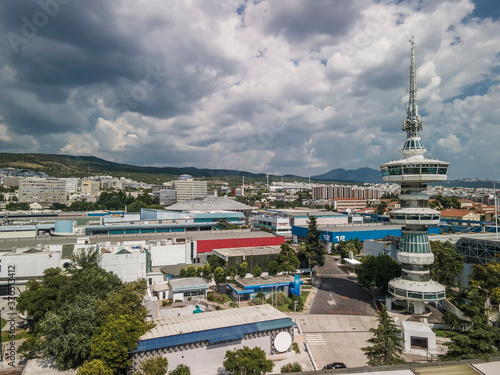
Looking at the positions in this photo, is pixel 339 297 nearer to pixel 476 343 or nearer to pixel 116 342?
pixel 476 343

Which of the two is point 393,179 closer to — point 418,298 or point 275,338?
point 418,298

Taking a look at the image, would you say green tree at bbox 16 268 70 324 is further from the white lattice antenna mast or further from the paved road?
the white lattice antenna mast

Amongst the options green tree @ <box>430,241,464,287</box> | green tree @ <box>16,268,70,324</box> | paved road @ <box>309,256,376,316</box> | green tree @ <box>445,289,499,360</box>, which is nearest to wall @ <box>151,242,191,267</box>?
green tree @ <box>16,268,70,324</box>

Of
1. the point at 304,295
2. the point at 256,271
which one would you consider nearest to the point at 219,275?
the point at 256,271

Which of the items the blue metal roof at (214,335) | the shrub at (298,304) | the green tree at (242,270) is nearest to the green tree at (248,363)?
the blue metal roof at (214,335)

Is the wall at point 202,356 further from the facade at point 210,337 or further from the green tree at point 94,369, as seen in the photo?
the green tree at point 94,369
